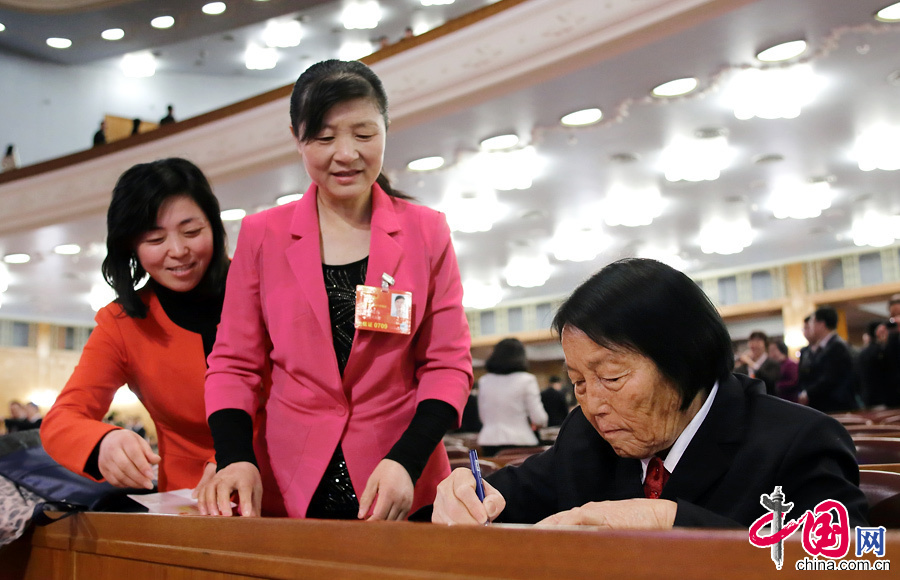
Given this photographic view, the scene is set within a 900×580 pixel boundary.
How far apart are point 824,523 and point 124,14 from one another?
14275 millimetres

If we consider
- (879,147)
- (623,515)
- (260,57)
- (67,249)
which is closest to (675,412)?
(623,515)

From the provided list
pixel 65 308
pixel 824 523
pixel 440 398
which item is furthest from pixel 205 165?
pixel 65 308

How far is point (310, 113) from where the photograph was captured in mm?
1481

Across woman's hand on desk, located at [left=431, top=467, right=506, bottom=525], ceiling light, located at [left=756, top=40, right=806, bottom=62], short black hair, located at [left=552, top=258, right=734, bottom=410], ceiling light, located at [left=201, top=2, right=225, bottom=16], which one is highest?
ceiling light, located at [left=201, top=2, right=225, bottom=16]

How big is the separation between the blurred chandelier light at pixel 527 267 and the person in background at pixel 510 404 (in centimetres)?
728

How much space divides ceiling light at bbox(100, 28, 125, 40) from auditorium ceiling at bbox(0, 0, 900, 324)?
31cm

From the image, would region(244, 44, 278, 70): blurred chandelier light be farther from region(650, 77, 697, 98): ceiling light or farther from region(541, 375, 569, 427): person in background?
region(650, 77, 697, 98): ceiling light

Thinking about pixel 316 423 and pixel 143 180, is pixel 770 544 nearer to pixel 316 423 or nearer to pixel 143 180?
pixel 316 423

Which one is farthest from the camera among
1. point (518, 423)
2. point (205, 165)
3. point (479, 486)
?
point (205, 165)

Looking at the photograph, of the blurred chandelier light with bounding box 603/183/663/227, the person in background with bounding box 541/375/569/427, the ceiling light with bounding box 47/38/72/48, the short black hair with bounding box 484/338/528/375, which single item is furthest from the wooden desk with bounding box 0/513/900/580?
the ceiling light with bounding box 47/38/72/48

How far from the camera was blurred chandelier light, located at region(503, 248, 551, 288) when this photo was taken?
13.3 metres

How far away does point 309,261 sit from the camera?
5.03ft

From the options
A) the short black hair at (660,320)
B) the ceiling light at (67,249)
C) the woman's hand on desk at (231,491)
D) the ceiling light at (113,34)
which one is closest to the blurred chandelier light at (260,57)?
the ceiling light at (113,34)

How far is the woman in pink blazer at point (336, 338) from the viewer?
1.46 m
